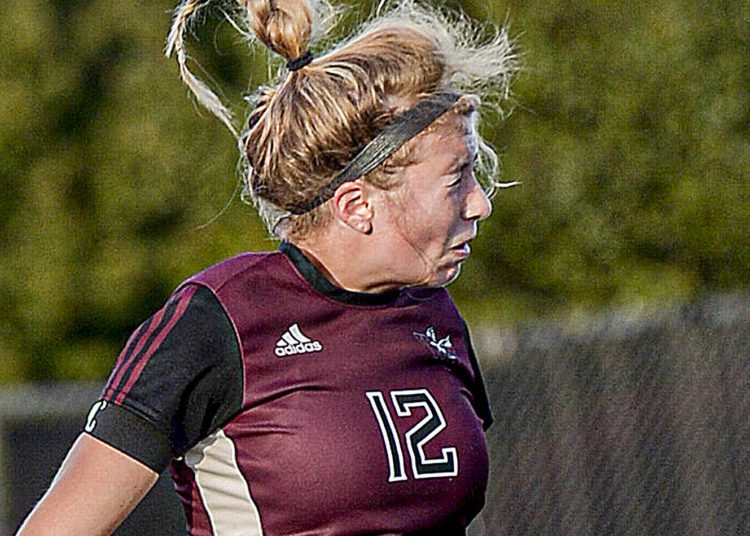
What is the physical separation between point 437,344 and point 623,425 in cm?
301

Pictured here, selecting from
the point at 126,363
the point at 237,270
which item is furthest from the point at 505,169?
the point at 126,363

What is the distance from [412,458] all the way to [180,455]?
396 mm

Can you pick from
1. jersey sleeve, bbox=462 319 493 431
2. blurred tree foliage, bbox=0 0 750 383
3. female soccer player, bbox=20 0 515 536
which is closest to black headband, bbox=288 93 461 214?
female soccer player, bbox=20 0 515 536

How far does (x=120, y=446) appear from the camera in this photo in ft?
8.54

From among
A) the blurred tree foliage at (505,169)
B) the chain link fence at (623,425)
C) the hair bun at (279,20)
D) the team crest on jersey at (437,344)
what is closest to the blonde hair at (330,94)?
the hair bun at (279,20)

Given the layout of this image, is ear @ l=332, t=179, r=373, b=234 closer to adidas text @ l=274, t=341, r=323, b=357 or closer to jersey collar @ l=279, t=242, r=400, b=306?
jersey collar @ l=279, t=242, r=400, b=306

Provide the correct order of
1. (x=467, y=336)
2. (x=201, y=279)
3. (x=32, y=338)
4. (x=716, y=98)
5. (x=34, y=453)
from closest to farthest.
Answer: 1. (x=201, y=279)
2. (x=467, y=336)
3. (x=34, y=453)
4. (x=716, y=98)
5. (x=32, y=338)

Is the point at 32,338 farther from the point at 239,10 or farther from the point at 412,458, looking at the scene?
the point at 412,458

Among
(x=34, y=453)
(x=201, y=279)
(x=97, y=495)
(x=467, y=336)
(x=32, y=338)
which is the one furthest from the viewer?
(x=32, y=338)

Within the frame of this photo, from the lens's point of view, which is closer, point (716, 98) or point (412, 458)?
point (412, 458)

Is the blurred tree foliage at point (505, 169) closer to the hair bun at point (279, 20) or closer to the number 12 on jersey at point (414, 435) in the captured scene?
the hair bun at point (279, 20)

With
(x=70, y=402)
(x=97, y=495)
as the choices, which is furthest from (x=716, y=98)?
(x=97, y=495)

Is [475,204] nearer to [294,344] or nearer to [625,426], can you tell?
[294,344]

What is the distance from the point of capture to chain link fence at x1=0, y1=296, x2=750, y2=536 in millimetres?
5660
